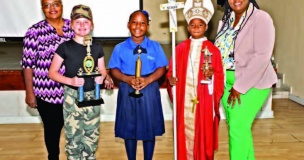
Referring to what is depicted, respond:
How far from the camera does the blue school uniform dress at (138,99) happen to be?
2.38m

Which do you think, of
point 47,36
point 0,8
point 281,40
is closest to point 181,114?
point 47,36

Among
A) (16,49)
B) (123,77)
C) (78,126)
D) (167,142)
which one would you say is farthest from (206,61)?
(16,49)

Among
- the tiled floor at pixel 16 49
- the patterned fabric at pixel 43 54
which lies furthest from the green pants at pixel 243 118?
the tiled floor at pixel 16 49

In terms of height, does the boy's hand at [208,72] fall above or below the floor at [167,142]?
above

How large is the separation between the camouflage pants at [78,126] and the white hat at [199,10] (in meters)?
0.79

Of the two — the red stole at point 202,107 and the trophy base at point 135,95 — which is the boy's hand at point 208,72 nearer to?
the red stole at point 202,107

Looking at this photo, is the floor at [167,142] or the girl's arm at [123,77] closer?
the girl's arm at [123,77]

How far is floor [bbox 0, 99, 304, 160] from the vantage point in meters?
3.32

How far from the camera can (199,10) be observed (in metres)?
2.24

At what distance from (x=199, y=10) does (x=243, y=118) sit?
0.71 meters

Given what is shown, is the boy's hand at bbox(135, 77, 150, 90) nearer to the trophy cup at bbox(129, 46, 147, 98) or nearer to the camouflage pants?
the trophy cup at bbox(129, 46, 147, 98)

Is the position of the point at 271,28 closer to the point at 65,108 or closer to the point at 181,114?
the point at 181,114

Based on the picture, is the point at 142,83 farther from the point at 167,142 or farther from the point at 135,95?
the point at 167,142

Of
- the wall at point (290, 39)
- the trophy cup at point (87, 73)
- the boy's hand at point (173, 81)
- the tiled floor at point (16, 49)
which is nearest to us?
the trophy cup at point (87, 73)
